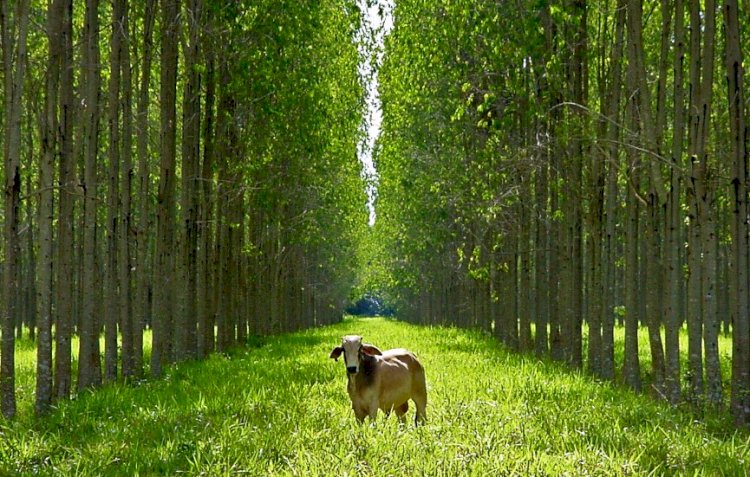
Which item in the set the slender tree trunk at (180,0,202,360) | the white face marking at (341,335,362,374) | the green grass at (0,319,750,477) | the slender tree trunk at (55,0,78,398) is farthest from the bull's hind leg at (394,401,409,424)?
the slender tree trunk at (180,0,202,360)

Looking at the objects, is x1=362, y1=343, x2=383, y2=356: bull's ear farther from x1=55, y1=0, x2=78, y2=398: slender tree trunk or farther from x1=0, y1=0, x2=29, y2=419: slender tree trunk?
x1=55, y1=0, x2=78, y2=398: slender tree trunk

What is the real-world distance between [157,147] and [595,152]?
10933 mm

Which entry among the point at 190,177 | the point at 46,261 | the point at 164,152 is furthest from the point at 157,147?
the point at 46,261

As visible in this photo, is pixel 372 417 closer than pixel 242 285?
Yes


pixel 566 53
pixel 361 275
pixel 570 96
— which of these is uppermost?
pixel 566 53

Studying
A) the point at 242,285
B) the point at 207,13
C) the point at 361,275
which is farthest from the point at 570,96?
the point at 361,275

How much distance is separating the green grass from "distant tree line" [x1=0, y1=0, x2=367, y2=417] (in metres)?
1.97

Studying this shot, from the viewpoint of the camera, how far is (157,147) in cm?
1936

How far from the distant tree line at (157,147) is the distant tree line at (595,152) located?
8.89 feet

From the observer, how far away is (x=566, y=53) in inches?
671

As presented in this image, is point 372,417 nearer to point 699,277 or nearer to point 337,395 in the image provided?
point 337,395

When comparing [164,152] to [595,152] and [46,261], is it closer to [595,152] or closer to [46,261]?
[46,261]

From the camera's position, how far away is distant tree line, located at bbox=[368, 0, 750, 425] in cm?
1116

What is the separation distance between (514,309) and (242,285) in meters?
10.3
